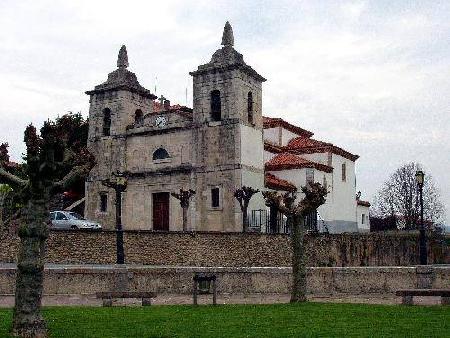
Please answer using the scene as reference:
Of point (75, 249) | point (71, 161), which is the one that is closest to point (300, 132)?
point (75, 249)

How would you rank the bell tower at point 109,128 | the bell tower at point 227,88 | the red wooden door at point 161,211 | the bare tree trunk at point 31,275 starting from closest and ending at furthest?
the bare tree trunk at point 31,275
the bell tower at point 227,88
the red wooden door at point 161,211
the bell tower at point 109,128

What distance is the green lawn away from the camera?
976 cm

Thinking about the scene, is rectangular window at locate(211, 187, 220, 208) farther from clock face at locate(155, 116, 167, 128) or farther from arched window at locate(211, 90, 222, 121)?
clock face at locate(155, 116, 167, 128)

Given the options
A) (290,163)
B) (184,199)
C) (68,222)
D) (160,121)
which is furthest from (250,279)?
(290,163)

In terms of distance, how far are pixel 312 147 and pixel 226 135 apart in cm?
981

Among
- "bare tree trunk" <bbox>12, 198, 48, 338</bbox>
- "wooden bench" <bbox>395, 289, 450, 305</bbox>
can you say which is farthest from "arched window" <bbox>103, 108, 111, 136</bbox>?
"bare tree trunk" <bbox>12, 198, 48, 338</bbox>

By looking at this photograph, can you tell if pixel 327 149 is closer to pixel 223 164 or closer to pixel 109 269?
pixel 223 164

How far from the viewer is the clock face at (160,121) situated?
38.0 metres

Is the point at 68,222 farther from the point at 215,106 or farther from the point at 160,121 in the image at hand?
the point at 215,106

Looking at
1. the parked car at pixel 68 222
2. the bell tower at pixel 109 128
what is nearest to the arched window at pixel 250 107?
the bell tower at pixel 109 128

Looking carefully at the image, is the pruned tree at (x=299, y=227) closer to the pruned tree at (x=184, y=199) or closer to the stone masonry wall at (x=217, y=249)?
the stone masonry wall at (x=217, y=249)

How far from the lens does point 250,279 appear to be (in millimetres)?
19484

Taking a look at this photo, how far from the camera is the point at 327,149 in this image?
140 ft

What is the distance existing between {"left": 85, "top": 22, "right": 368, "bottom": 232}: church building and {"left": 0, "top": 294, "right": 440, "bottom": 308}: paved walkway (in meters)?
15.9
